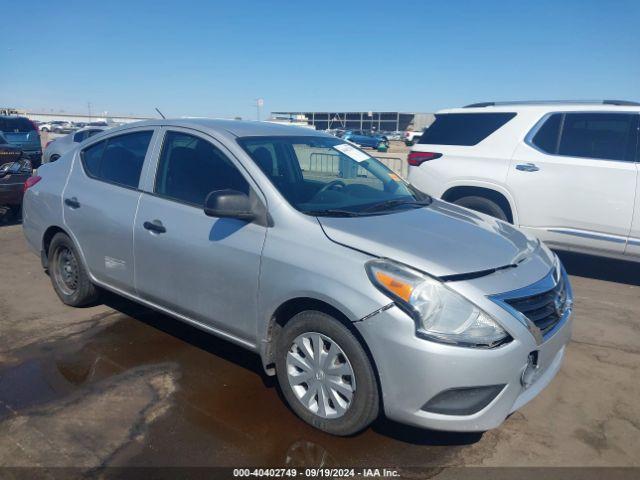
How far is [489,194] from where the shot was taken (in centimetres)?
636

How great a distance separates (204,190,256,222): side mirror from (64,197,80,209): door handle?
5.88 feet

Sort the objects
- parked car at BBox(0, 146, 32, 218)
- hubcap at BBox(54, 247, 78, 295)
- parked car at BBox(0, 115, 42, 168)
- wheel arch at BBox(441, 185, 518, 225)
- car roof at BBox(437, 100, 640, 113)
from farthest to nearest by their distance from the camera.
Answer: parked car at BBox(0, 115, 42, 168)
parked car at BBox(0, 146, 32, 218)
wheel arch at BBox(441, 185, 518, 225)
car roof at BBox(437, 100, 640, 113)
hubcap at BBox(54, 247, 78, 295)

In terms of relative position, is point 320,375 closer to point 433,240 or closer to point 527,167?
point 433,240

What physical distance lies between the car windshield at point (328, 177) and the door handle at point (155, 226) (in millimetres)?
813

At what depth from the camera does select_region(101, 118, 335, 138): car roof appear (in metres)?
3.72

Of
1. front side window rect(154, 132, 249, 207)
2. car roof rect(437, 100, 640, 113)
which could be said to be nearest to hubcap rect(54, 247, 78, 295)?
front side window rect(154, 132, 249, 207)

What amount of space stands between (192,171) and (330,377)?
1.78 metres

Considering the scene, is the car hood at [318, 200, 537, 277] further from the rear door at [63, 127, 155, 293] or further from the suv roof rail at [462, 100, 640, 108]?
the suv roof rail at [462, 100, 640, 108]

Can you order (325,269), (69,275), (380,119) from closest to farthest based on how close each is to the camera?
1. (325,269)
2. (69,275)
3. (380,119)

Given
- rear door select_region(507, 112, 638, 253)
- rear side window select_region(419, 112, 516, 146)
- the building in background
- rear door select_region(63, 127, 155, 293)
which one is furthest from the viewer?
the building in background

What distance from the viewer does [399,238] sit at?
2.93m

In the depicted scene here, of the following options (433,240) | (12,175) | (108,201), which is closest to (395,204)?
(433,240)

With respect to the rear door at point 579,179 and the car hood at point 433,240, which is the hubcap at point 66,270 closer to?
the car hood at point 433,240

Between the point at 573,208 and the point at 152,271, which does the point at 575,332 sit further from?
the point at 152,271
